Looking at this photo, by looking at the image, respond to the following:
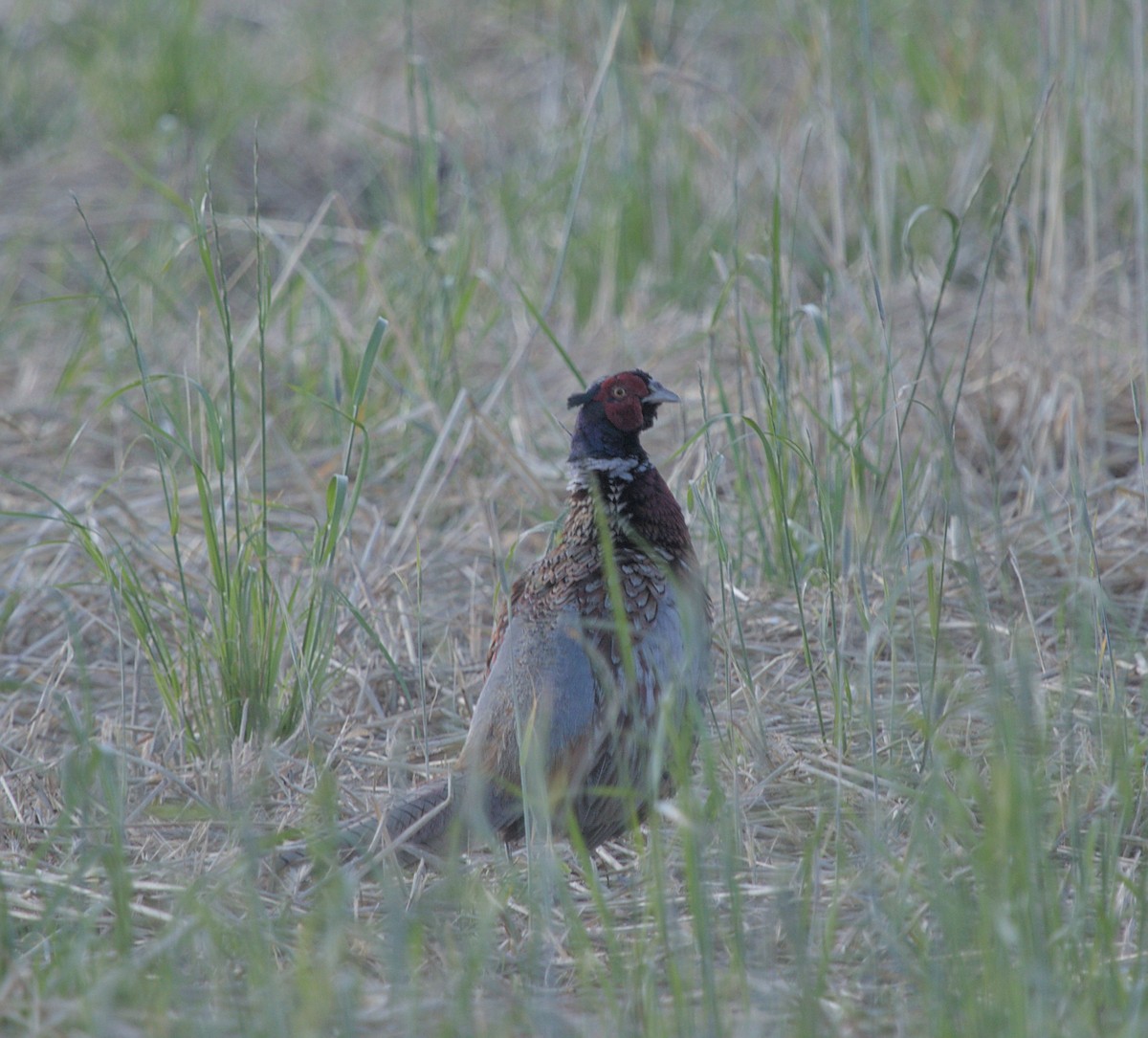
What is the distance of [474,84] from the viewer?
790 cm

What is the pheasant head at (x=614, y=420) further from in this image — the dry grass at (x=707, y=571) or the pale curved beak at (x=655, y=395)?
the dry grass at (x=707, y=571)

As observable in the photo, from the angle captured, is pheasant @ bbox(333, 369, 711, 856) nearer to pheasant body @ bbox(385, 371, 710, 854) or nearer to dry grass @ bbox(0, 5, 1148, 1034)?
pheasant body @ bbox(385, 371, 710, 854)

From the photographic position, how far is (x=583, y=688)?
2.68 m

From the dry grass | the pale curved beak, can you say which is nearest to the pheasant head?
the pale curved beak

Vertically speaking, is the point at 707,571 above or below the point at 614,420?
below

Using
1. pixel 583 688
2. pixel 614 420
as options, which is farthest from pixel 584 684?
pixel 614 420

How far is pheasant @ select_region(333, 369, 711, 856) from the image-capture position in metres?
2.64

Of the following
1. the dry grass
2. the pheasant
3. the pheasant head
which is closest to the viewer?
the dry grass

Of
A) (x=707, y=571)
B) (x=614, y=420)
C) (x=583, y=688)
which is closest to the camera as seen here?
(x=583, y=688)

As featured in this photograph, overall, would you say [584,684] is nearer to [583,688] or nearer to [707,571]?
[583,688]

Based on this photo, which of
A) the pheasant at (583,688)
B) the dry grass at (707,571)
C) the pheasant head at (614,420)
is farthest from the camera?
the pheasant head at (614,420)

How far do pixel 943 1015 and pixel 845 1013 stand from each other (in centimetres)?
33

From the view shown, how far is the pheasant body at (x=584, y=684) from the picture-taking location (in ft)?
8.67

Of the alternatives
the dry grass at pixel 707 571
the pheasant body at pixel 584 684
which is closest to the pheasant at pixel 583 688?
the pheasant body at pixel 584 684
